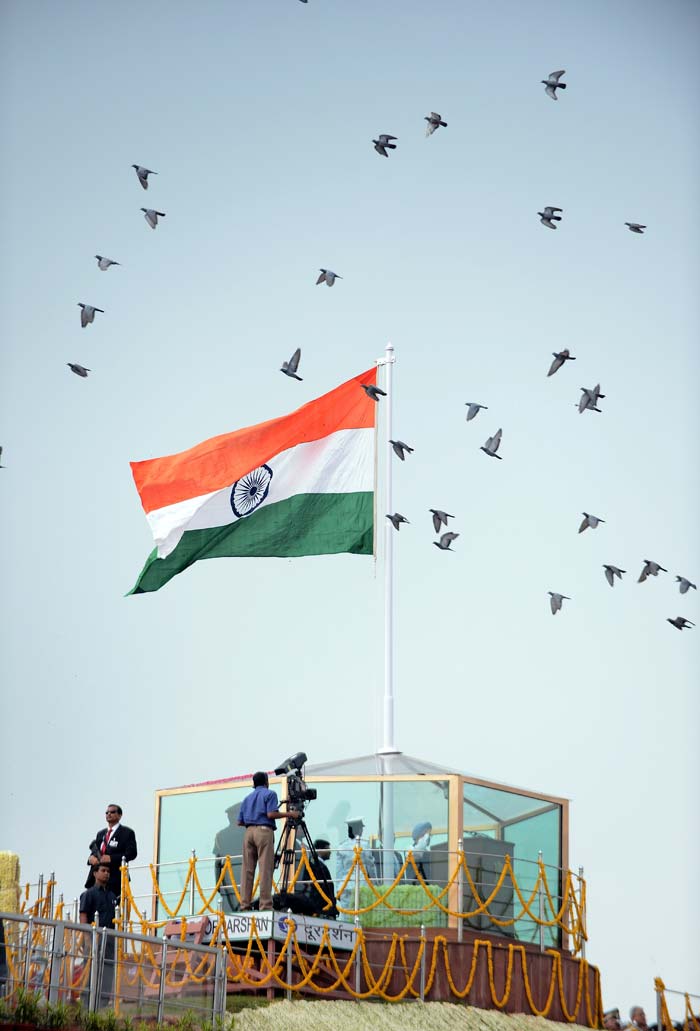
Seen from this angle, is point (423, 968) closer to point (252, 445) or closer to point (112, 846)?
point (112, 846)

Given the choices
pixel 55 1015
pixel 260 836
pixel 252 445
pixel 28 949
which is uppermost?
pixel 252 445

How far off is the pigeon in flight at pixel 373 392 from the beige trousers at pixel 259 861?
25.6 feet

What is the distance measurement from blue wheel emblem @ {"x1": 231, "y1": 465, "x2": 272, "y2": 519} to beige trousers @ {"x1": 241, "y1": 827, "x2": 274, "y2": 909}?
716 centimetres

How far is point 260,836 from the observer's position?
86.0 ft

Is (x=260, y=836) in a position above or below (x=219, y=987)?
above

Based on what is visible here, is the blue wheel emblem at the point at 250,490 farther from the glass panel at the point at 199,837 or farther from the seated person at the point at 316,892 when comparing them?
the seated person at the point at 316,892

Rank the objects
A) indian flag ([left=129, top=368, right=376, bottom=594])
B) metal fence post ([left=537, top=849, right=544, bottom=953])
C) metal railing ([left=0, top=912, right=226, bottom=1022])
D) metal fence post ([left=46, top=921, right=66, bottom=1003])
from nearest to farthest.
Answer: metal railing ([left=0, top=912, right=226, bottom=1022])
metal fence post ([left=46, top=921, right=66, bottom=1003])
metal fence post ([left=537, top=849, right=544, bottom=953])
indian flag ([left=129, top=368, right=376, bottom=594])

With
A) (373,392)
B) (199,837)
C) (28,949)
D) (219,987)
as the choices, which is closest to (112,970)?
(28,949)

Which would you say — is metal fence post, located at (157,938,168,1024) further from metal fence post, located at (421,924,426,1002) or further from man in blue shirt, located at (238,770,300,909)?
metal fence post, located at (421,924,426,1002)

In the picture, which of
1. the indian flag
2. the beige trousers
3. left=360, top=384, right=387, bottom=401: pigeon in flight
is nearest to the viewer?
the beige trousers

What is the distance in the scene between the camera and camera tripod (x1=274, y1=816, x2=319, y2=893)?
27.0 m

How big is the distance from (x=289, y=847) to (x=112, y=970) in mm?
4896

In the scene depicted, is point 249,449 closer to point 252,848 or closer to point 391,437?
point 391,437

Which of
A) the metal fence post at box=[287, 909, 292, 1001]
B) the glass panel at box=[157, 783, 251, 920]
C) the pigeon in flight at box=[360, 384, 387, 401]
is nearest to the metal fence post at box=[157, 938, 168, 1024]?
the metal fence post at box=[287, 909, 292, 1001]
